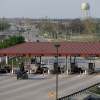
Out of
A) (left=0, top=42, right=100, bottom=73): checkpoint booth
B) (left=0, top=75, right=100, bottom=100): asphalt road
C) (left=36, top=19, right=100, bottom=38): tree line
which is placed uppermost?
(left=0, top=42, right=100, bottom=73): checkpoint booth

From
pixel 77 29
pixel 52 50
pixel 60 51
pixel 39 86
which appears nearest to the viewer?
pixel 39 86

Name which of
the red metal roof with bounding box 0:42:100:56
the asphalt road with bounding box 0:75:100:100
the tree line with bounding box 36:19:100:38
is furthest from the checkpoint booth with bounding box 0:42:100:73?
the tree line with bounding box 36:19:100:38

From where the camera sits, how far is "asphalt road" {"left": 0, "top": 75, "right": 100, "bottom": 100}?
31039 mm

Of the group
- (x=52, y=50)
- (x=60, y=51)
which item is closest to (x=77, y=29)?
(x=52, y=50)

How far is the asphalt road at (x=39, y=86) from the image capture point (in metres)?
31.0

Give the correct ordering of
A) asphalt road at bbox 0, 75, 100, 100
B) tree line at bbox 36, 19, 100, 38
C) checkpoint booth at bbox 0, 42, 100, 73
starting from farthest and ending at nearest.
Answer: tree line at bbox 36, 19, 100, 38 → checkpoint booth at bbox 0, 42, 100, 73 → asphalt road at bbox 0, 75, 100, 100

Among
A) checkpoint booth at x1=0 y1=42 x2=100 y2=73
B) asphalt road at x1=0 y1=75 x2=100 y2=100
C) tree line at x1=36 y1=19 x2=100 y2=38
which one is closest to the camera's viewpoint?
asphalt road at x1=0 y1=75 x2=100 y2=100

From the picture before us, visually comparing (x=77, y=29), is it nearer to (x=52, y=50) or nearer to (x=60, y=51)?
(x=52, y=50)

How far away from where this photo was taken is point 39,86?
35.7 meters

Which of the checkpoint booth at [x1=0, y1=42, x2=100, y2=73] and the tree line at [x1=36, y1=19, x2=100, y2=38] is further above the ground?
the checkpoint booth at [x1=0, y1=42, x2=100, y2=73]

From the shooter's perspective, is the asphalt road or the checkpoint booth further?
the checkpoint booth

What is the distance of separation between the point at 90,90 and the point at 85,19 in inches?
4770

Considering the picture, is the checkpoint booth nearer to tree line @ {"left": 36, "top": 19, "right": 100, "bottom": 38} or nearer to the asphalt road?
the asphalt road

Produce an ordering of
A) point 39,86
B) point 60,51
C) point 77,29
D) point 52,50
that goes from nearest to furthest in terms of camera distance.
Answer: point 39,86, point 60,51, point 52,50, point 77,29
